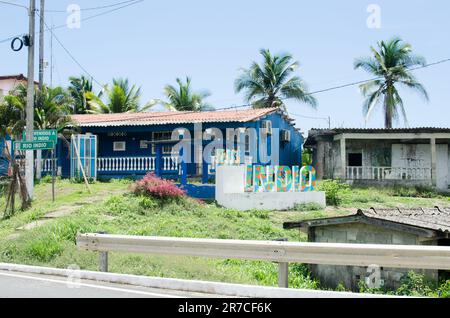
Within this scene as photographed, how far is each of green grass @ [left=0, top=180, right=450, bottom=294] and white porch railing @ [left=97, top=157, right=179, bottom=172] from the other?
1.90 metres

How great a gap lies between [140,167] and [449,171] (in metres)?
16.5

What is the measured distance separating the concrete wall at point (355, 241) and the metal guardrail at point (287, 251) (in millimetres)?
3273

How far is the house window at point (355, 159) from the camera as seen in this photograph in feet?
102

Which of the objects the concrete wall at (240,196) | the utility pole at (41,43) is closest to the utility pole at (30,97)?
the concrete wall at (240,196)

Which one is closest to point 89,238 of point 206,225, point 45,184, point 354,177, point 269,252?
point 269,252

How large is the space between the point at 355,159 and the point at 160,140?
38.3ft

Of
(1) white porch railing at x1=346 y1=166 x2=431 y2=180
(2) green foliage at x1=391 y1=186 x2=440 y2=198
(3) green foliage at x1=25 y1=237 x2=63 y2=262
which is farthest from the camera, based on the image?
(1) white porch railing at x1=346 y1=166 x2=431 y2=180

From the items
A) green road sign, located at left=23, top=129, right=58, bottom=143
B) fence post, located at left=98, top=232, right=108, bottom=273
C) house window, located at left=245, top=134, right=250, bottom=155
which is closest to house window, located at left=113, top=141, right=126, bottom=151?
house window, located at left=245, top=134, right=250, bottom=155

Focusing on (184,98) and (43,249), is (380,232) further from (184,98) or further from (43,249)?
(184,98)

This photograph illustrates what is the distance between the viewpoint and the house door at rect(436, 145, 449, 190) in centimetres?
3031

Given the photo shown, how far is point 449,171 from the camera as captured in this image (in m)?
30.6

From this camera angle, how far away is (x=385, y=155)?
30922 millimetres

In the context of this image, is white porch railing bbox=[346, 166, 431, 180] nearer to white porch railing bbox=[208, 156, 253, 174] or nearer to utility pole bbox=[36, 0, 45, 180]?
white porch railing bbox=[208, 156, 253, 174]
